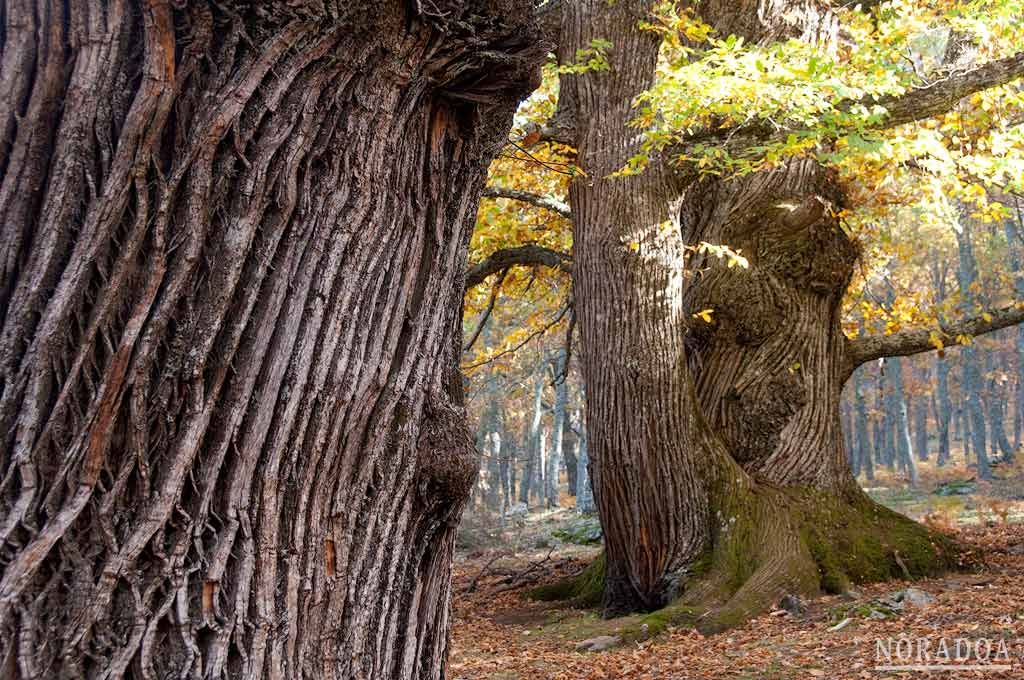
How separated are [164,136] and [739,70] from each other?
4451 mm

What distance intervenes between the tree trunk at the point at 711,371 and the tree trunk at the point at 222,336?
16.4 ft

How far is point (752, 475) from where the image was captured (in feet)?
26.6

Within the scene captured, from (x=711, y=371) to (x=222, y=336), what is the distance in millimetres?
7029

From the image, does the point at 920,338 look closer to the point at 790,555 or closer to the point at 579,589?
the point at 790,555

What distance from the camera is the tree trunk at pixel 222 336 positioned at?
1.94 m

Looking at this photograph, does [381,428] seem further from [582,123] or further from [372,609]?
[582,123]

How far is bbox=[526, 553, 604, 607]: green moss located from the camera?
9078mm

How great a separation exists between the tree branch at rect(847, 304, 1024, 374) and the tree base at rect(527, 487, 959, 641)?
64.6 inches

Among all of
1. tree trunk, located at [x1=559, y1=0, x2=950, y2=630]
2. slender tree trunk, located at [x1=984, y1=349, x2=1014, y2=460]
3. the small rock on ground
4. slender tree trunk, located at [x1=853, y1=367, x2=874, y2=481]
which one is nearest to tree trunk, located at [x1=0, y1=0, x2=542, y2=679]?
the small rock on ground

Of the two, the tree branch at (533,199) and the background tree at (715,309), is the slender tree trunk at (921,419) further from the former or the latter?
the tree branch at (533,199)

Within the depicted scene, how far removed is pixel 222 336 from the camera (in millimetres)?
2158

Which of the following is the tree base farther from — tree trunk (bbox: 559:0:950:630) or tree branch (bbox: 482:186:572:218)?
tree branch (bbox: 482:186:572:218)

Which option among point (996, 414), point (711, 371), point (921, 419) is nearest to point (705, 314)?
point (711, 371)

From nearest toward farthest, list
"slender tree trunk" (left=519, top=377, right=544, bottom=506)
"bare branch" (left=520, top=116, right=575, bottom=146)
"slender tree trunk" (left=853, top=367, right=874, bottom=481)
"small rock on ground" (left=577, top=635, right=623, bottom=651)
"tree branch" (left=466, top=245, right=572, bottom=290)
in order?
1. "small rock on ground" (left=577, top=635, right=623, bottom=651)
2. "bare branch" (left=520, top=116, right=575, bottom=146)
3. "tree branch" (left=466, top=245, right=572, bottom=290)
4. "slender tree trunk" (left=519, top=377, right=544, bottom=506)
5. "slender tree trunk" (left=853, top=367, right=874, bottom=481)
